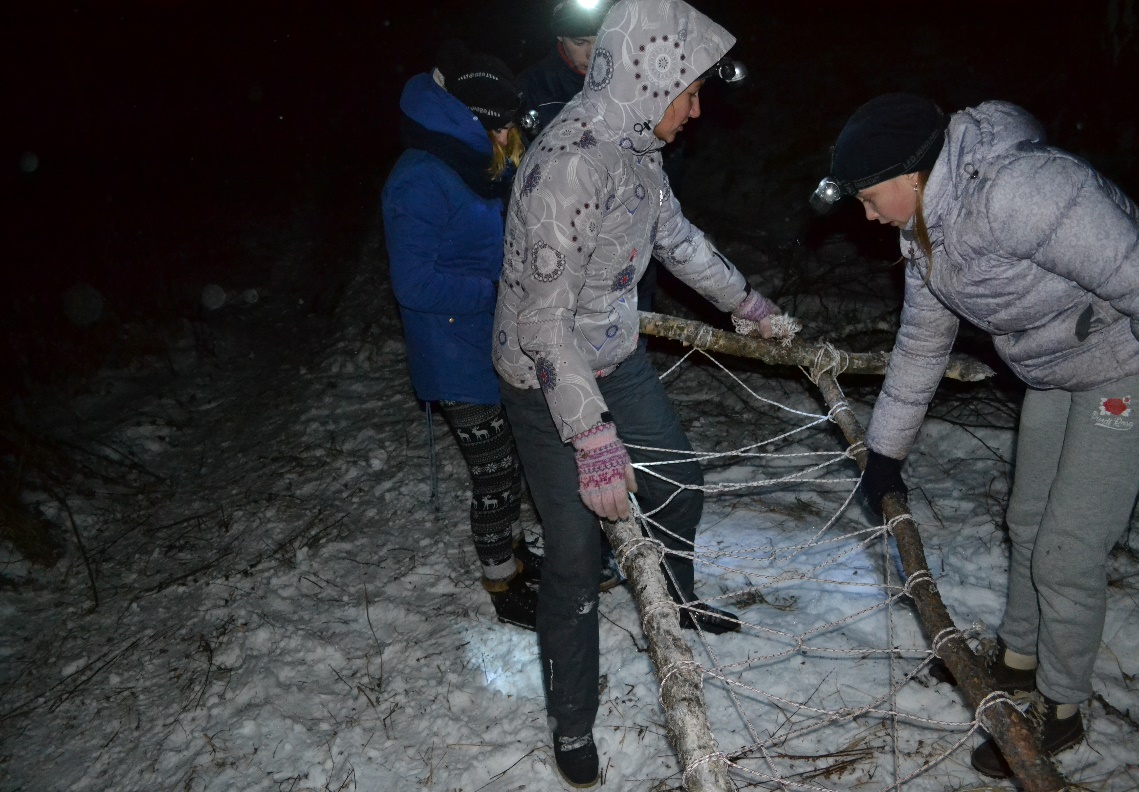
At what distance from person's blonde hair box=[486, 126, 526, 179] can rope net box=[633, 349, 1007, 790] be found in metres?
1.33

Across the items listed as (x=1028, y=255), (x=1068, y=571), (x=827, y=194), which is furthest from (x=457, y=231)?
(x=1068, y=571)

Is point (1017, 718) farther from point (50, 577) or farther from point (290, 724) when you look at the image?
point (50, 577)

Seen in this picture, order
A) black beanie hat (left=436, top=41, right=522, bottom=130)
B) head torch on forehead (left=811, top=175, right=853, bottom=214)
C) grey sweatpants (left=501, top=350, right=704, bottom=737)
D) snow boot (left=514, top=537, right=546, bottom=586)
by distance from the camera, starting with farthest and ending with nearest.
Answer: snow boot (left=514, top=537, right=546, bottom=586)
black beanie hat (left=436, top=41, right=522, bottom=130)
grey sweatpants (left=501, top=350, right=704, bottom=737)
head torch on forehead (left=811, top=175, right=853, bottom=214)

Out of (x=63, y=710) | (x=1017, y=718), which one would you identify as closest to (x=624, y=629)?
(x=1017, y=718)

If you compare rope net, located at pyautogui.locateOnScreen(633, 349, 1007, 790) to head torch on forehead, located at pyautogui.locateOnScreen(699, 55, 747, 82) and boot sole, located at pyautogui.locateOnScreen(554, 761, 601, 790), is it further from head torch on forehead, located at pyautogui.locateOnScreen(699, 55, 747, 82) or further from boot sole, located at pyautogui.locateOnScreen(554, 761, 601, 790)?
head torch on forehead, located at pyautogui.locateOnScreen(699, 55, 747, 82)

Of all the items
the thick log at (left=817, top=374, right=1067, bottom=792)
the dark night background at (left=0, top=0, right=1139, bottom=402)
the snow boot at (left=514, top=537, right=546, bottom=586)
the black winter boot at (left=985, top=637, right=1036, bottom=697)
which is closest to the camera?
the thick log at (left=817, top=374, right=1067, bottom=792)

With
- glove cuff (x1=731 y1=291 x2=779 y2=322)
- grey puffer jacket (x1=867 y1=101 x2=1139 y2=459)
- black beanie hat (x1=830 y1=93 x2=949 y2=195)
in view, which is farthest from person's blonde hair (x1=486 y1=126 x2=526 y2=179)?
grey puffer jacket (x1=867 y1=101 x2=1139 y2=459)

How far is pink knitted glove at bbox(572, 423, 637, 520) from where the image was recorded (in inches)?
92.3

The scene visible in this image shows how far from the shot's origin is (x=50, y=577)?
485 centimetres

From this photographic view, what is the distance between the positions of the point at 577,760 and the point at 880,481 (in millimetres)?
1518

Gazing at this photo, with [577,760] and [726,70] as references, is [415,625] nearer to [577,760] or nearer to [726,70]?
[577,760]

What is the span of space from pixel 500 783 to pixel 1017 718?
1.96 metres

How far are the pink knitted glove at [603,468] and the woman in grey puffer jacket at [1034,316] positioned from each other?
0.99 metres

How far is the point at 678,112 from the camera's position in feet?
7.96
